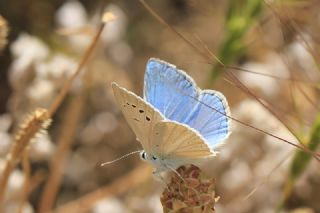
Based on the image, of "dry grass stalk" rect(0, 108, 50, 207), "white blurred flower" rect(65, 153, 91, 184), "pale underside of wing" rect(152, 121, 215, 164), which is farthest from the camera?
"white blurred flower" rect(65, 153, 91, 184)

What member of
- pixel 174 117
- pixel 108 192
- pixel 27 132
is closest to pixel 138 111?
pixel 174 117

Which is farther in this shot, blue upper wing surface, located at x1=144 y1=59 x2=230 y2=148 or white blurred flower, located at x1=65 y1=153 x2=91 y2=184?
white blurred flower, located at x1=65 y1=153 x2=91 y2=184

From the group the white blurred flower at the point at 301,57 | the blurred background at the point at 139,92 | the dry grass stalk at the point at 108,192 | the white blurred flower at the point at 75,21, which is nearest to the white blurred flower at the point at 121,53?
the blurred background at the point at 139,92

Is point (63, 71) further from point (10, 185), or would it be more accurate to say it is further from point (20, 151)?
point (20, 151)

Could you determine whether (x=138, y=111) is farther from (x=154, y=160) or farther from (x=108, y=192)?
(x=108, y=192)

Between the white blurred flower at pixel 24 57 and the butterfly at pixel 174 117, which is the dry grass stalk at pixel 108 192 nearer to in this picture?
the white blurred flower at pixel 24 57

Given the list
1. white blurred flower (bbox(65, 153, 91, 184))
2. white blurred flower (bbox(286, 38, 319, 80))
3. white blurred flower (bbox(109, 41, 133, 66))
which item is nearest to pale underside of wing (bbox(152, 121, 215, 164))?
white blurred flower (bbox(286, 38, 319, 80))

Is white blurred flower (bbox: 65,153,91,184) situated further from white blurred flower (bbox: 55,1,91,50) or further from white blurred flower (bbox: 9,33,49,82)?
white blurred flower (bbox: 9,33,49,82)

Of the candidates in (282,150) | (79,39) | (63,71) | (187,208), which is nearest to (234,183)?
(282,150)
